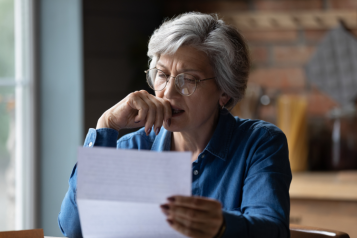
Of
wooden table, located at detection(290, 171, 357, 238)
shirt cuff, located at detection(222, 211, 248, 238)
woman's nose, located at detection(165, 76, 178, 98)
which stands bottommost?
wooden table, located at detection(290, 171, 357, 238)

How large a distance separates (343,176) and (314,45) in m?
0.77

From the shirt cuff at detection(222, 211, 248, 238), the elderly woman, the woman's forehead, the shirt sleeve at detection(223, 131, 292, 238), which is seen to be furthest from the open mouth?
the shirt cuff at detection(222, 211, 248, 238)

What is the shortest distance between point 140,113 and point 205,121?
0.23 meters

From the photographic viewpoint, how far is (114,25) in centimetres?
216

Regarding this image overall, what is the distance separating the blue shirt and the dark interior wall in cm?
73

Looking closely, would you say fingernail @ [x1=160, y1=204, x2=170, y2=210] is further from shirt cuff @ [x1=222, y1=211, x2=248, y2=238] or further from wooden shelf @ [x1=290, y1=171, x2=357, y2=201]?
wooden shelf @ [x1=290, y1=171, x2=357, y2=201]

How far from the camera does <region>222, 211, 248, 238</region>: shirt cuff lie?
86 cm

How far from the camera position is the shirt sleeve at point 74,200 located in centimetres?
113

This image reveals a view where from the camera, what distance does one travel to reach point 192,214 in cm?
76

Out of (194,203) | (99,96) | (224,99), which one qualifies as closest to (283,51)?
(99,96)

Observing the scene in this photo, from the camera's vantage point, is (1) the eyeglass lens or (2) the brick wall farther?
(2) the brick wall

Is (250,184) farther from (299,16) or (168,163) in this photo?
(299,16)

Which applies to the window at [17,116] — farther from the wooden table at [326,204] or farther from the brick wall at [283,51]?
the wooden table at [326,204]

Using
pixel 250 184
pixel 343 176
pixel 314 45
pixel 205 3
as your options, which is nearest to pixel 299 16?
pixel 314 45
